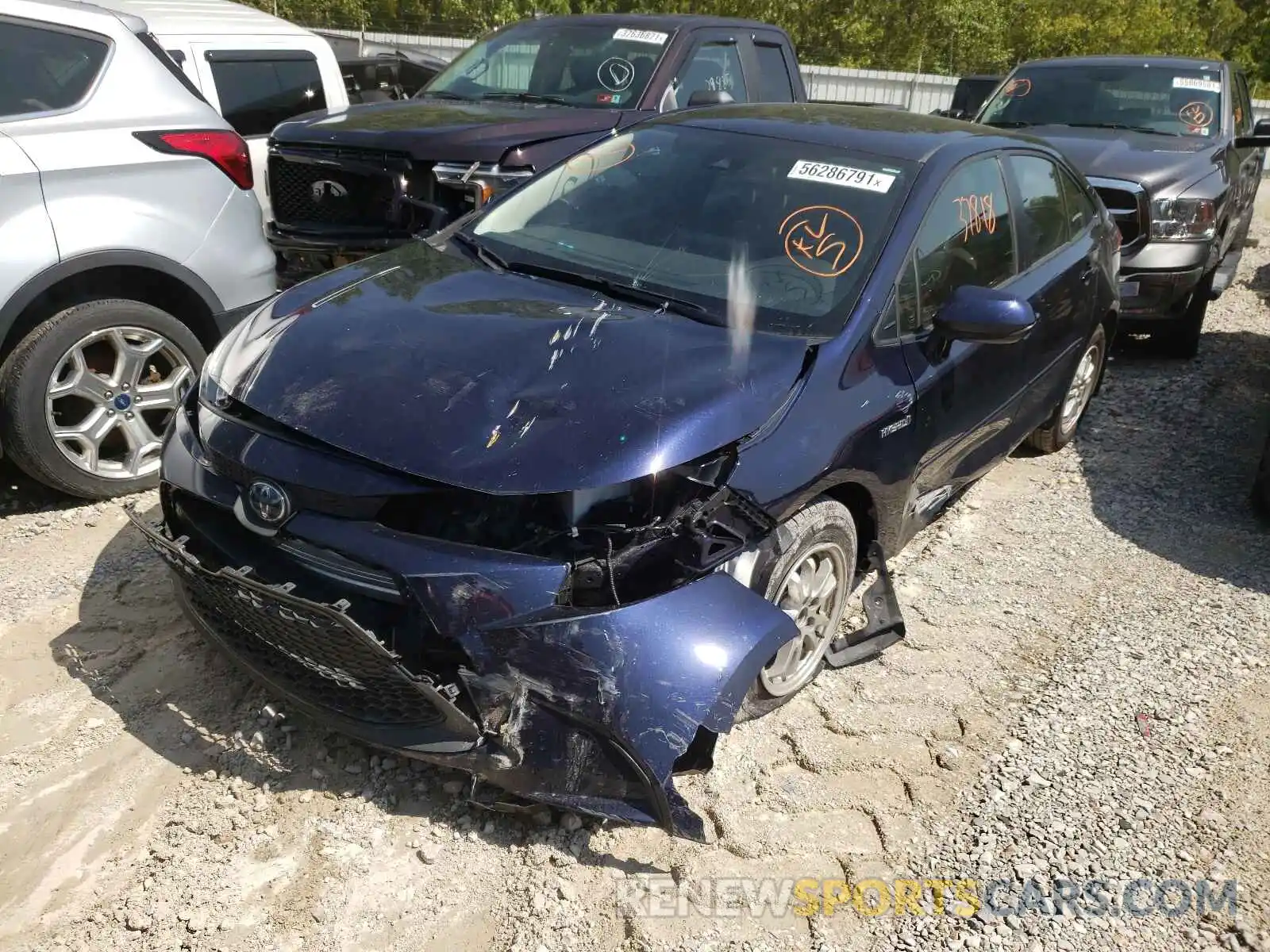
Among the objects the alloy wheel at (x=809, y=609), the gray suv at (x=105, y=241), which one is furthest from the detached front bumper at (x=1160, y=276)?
the gray suv at (x=105, y=241)

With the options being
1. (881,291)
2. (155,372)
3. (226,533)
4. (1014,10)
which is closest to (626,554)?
(226,533)

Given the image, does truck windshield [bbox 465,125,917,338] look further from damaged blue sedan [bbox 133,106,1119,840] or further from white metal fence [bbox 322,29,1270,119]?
white metal fence [bbox 322,29,1270,119]

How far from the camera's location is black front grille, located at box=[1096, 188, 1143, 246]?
6.36 m

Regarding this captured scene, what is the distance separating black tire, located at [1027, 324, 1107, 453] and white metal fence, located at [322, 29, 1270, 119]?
16.0 meters

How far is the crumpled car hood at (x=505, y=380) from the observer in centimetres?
255

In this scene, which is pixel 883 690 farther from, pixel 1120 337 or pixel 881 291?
pixel 1120 337

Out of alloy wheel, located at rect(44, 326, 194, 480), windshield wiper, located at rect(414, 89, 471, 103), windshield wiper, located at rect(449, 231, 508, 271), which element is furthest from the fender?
windshield wiper, located at rect(414, 89, 471, 103)

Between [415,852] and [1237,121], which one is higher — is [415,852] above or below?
below

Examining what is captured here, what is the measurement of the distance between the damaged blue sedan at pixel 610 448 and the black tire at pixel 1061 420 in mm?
1262

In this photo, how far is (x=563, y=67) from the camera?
6559 mm

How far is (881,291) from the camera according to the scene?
323cm

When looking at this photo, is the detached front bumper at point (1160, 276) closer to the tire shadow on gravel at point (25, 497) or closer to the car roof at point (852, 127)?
the car roof at point (852, 127)

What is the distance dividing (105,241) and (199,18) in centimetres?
305

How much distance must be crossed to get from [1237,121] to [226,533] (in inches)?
329
